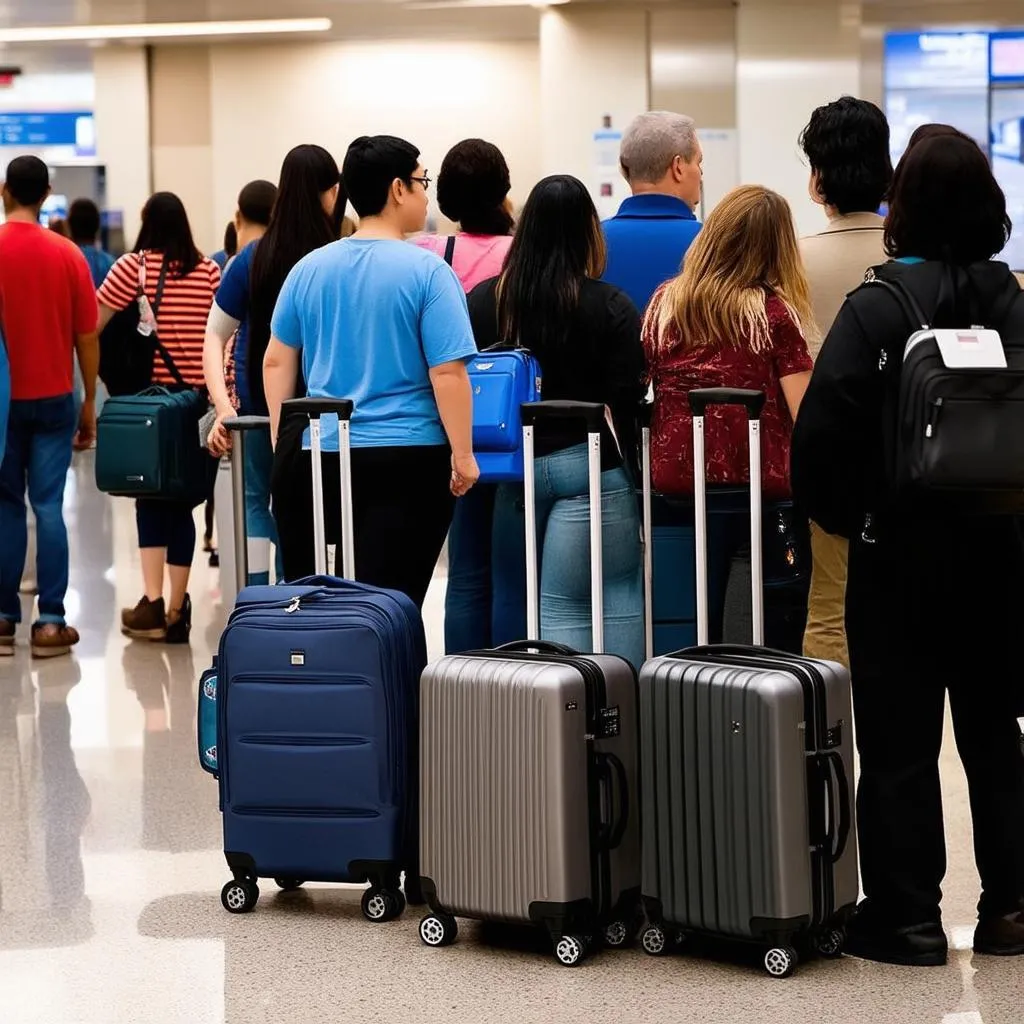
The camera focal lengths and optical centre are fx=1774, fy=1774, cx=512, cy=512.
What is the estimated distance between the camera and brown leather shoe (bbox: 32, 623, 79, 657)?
20.7ft

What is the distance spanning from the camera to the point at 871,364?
2982 mm

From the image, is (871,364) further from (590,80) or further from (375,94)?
(375,94)

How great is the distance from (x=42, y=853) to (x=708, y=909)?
67.3 inches

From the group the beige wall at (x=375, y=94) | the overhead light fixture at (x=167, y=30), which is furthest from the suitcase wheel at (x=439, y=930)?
the beige wall at (x=375, y=94)

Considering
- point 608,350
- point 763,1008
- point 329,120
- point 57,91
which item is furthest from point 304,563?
point 57,91

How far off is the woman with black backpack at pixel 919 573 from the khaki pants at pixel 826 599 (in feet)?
2.88

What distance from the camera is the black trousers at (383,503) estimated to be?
11.8 feet

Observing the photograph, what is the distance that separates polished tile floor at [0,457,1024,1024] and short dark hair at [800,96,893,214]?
146cm

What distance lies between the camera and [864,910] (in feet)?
10.4

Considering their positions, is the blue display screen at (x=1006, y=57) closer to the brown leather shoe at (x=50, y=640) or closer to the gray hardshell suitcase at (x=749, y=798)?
the brown leather shoe at (x=50, y=640)

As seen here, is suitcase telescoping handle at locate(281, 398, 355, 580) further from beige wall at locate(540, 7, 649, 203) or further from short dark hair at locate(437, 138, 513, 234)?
beige wall at locate(540, 7, 649, 203)

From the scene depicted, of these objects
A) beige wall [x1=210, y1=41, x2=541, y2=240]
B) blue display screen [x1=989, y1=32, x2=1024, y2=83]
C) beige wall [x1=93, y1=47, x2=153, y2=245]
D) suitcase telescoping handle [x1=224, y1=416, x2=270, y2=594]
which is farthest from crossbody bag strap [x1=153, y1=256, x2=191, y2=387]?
beige wall [x1=93, y1=47, x2=153, y2=245]

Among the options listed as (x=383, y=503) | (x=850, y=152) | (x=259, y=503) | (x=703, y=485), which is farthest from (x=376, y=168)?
(x=259, y=503)

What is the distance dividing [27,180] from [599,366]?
10.3 ft
